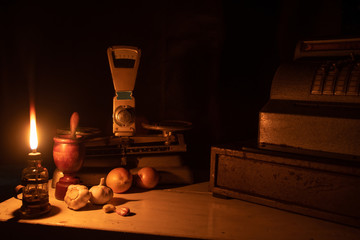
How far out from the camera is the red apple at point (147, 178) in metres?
1.41

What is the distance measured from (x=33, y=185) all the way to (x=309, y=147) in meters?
1.01

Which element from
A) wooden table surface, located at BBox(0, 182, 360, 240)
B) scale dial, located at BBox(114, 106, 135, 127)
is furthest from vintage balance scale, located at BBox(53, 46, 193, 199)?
wooden table surface, located at BBox(0, 182, 360, 240)

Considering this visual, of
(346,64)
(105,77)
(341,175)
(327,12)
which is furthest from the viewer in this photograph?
(105,77)

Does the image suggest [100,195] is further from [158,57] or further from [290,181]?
[158,57]

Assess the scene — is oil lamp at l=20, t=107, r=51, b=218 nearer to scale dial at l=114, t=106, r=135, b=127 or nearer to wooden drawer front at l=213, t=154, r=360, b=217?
scale dial at l=114, t=106, r=135, b=127

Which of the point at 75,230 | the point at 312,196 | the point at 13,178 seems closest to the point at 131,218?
the point at 75,230

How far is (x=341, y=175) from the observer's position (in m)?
1.06

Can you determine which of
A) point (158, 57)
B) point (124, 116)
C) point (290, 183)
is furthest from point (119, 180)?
point (158, 57)

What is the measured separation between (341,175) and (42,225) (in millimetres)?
957

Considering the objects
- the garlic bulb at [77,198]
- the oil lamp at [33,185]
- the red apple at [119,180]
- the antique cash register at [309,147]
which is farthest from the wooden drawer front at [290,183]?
the oil lamp at [33,185]

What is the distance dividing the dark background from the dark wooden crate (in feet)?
1.45

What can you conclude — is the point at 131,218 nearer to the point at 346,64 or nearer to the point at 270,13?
the point at 346,64

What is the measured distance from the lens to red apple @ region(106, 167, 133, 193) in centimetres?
135

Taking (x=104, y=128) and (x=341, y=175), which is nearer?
(x=341, y=175)
